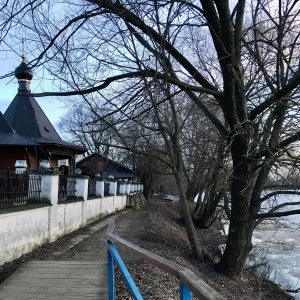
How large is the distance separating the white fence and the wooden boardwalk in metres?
0.70

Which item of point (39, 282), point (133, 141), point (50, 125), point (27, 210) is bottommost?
point (39, 282)

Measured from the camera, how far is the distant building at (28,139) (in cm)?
1898

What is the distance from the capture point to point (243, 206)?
31.3 feet

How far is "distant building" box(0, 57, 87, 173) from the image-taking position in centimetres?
1898

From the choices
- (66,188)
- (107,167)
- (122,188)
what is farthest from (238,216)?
(107,167)

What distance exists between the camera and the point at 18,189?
9039mm

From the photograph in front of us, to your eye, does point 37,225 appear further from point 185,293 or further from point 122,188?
point 122,188

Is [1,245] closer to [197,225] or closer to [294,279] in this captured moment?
[294,279]

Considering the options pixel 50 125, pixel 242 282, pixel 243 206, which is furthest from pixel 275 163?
pixel 50 125

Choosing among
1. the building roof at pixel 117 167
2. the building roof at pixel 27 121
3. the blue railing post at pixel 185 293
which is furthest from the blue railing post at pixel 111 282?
the building roof at pixel 117 167

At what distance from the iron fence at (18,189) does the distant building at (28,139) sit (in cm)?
635

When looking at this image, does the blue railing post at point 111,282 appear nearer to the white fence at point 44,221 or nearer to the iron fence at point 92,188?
the white fence at point 44,221

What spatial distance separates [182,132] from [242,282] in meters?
5.76

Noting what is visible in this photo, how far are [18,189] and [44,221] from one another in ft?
3.23
